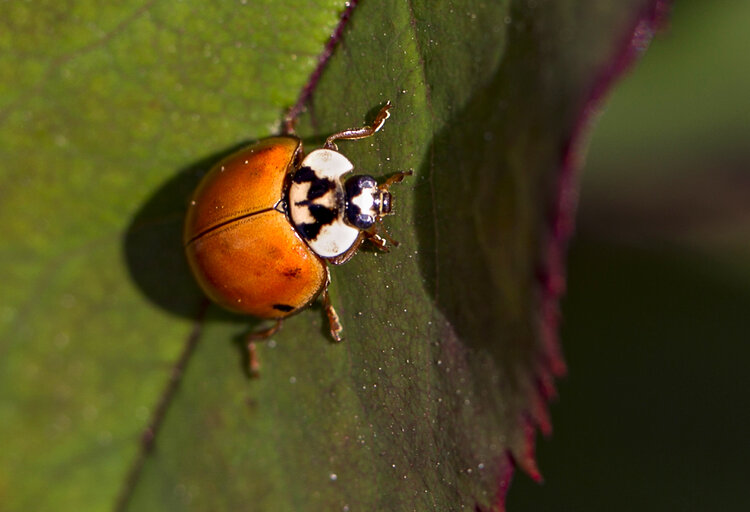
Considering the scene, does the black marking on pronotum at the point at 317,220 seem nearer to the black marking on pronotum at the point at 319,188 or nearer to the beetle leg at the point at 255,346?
the black marking on pronotum at the point at 319,188

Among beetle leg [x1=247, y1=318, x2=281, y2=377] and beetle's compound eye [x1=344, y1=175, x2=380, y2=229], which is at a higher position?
beetle's compound eye [x1=344, y1=175, x2=380, y2=229]

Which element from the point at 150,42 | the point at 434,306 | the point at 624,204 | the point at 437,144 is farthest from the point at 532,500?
the point at 150,42

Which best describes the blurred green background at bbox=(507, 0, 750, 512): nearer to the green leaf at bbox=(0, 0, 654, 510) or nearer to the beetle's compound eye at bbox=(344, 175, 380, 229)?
the green leaf at bbox=(0, 0, 654, 510)

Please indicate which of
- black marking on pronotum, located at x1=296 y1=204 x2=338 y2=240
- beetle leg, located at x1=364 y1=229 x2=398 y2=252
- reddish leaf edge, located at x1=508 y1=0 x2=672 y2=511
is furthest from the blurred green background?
beetle leg, located at x1=364 y1=229 x2=398 y2=252

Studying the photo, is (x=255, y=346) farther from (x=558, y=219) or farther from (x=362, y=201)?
(x=558, y=219)

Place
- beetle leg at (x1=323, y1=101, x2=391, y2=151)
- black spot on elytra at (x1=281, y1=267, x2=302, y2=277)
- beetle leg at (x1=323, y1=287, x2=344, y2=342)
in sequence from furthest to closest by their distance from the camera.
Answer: black spot on elytra at (x1=281, y1=267, x2=302, y2=277), beetle leg at (x1=323, y1=287, x2=344, y2=342), beetle leg at (x1=323, y1=101, x2=391, y2=151)

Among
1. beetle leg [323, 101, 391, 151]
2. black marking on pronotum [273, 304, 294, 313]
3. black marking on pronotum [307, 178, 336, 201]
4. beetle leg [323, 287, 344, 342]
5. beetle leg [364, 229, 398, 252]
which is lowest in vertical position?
beetle leg [323, 287, 344, 342]

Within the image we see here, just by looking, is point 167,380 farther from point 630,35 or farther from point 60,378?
point 630,35
